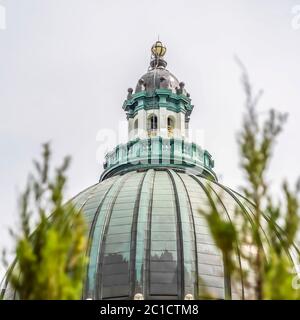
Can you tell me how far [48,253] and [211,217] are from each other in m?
2.03

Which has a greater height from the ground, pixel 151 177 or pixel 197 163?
pixel 197 163

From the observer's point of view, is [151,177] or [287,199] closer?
[287,199]

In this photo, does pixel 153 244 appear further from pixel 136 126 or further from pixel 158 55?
pixel 158 55

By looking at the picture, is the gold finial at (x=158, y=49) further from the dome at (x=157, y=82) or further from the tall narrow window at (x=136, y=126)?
the tall narrow window at (x=136, y=126)

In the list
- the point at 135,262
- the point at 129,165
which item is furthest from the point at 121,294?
the point at 129,165

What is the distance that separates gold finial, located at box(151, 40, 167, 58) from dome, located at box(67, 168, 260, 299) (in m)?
14.3

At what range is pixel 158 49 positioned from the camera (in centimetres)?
5125

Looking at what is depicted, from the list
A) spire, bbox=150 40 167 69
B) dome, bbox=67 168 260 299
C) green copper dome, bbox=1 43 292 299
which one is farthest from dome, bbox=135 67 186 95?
dome, bbox=67 168 260 299

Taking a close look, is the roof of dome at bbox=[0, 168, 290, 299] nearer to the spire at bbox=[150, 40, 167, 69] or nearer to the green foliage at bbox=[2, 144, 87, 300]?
the spire at bbox=[150, 40, 167, 69]

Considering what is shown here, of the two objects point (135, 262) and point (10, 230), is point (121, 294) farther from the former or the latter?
Result: point (10, 230)

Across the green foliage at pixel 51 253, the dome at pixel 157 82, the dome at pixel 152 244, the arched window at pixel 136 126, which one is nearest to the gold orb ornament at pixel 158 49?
the dome at pixel 157 82

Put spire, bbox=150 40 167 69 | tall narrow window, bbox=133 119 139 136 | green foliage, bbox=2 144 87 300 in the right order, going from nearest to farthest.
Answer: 1. green foliage, bbox=2 144 87 300
2. tall narrow window, bbox=133 119 139 136
3. spire, bbox=150 40 167 69

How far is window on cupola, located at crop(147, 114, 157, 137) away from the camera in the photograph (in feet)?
155
